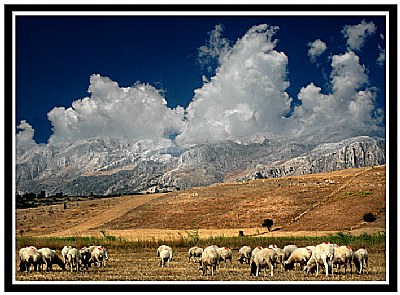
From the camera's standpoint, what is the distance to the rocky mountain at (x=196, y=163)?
198 ft

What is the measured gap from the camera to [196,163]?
288ft

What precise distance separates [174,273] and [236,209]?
3249 cm

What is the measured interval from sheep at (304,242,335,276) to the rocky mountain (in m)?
40.7

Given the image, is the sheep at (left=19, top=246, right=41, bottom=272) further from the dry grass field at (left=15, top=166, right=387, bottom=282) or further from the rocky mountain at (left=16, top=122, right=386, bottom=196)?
the rocky mountain at (left=16, top=122, right=386, bottom=196)

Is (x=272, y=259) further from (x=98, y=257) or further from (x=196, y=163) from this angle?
(x=196, y=163)

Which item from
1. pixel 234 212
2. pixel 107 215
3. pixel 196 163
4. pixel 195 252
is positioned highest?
pixel 196 163

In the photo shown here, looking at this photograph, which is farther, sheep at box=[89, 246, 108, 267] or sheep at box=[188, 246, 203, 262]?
sheep at box=[188, 246, 203, 262]

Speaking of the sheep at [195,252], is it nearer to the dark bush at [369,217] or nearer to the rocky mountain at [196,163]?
the dark bush at [369,217]

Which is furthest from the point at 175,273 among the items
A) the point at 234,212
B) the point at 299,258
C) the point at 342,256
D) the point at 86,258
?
the point at 234,212

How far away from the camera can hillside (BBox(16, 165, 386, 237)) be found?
37.2 metres

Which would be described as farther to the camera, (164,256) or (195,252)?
(195,252)

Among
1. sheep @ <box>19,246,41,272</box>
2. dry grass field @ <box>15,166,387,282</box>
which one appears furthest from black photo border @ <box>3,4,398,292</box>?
dry grass field @ <box>15,166,387,282</box>
